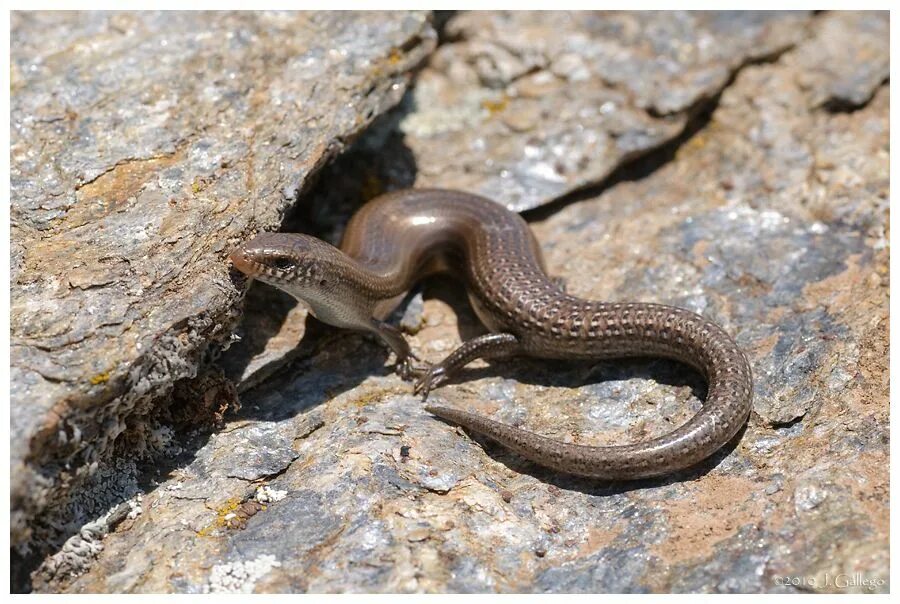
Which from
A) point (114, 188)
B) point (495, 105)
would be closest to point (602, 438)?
point (114, 188)

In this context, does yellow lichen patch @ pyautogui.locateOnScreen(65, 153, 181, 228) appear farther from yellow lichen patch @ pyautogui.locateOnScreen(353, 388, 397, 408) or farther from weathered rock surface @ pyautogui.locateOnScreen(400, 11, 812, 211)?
weathered rock surface @ pyautogui.locateOnScreen(400, 11, 812, 211)

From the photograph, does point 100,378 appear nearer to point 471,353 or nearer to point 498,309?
point 471,353

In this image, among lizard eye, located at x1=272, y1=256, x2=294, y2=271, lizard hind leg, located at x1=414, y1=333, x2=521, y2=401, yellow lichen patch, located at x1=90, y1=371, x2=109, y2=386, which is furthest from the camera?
lizard hind leg, located at x1=414, y1=333, x2=521, y2=401

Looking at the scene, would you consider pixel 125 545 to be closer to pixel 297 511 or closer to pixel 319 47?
pixel 297 511

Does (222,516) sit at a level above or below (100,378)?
below

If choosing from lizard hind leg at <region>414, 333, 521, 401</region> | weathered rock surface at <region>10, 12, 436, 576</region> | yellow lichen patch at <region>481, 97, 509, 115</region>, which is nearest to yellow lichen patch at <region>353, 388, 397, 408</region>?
lizard hind leg at <region>414, 333, 521, 401</region>

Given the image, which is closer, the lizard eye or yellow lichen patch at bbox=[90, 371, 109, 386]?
yellow lichen patch at bbox=[90, 371, 109, 386]

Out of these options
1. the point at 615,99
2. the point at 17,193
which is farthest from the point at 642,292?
the point at 17,193
